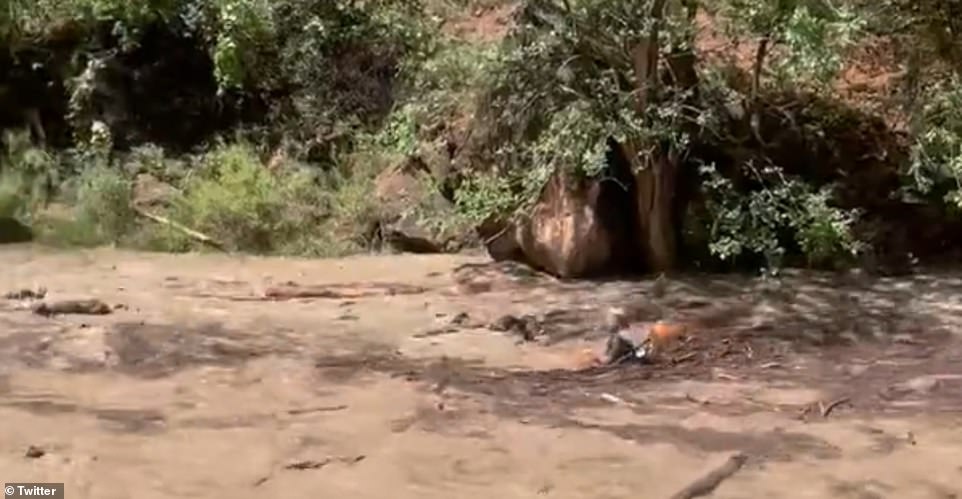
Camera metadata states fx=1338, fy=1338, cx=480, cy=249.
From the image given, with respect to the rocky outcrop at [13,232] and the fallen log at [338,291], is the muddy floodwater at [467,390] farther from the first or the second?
the rocky outcrop at [13,232]

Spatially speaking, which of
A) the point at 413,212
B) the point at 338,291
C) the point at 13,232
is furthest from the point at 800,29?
the point at 13,232

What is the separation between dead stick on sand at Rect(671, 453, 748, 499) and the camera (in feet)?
14.9

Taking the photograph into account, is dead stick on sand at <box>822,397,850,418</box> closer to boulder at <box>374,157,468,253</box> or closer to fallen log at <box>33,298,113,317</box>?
fallen log at <box>33,298,113,317</box>

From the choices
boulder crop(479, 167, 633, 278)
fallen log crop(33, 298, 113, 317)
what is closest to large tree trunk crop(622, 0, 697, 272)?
boulder crop(479, 167, 633, 278)

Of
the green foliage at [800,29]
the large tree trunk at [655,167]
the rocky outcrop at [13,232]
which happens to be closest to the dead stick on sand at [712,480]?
the green foliage at [800,29]

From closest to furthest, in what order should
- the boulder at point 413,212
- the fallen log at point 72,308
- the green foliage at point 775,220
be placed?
the fallen log at point 72,308, the green foliage at point 775,220, the boulder at point 413,212

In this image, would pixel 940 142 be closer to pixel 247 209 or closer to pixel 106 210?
pixel 247 209

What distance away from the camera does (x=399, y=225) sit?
1111 centimetres

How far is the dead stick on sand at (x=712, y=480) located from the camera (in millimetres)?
4551

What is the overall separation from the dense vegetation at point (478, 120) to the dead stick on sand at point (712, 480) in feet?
11.1

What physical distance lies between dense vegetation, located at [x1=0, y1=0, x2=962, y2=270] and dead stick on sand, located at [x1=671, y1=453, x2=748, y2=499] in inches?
133

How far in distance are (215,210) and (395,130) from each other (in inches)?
83.0

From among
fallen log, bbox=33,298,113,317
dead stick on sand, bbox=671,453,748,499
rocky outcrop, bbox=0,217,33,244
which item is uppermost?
rocky outcrop, bbox=0,217,33,244

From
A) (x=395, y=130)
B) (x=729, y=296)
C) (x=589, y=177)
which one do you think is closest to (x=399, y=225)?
(x=395, y=130)
